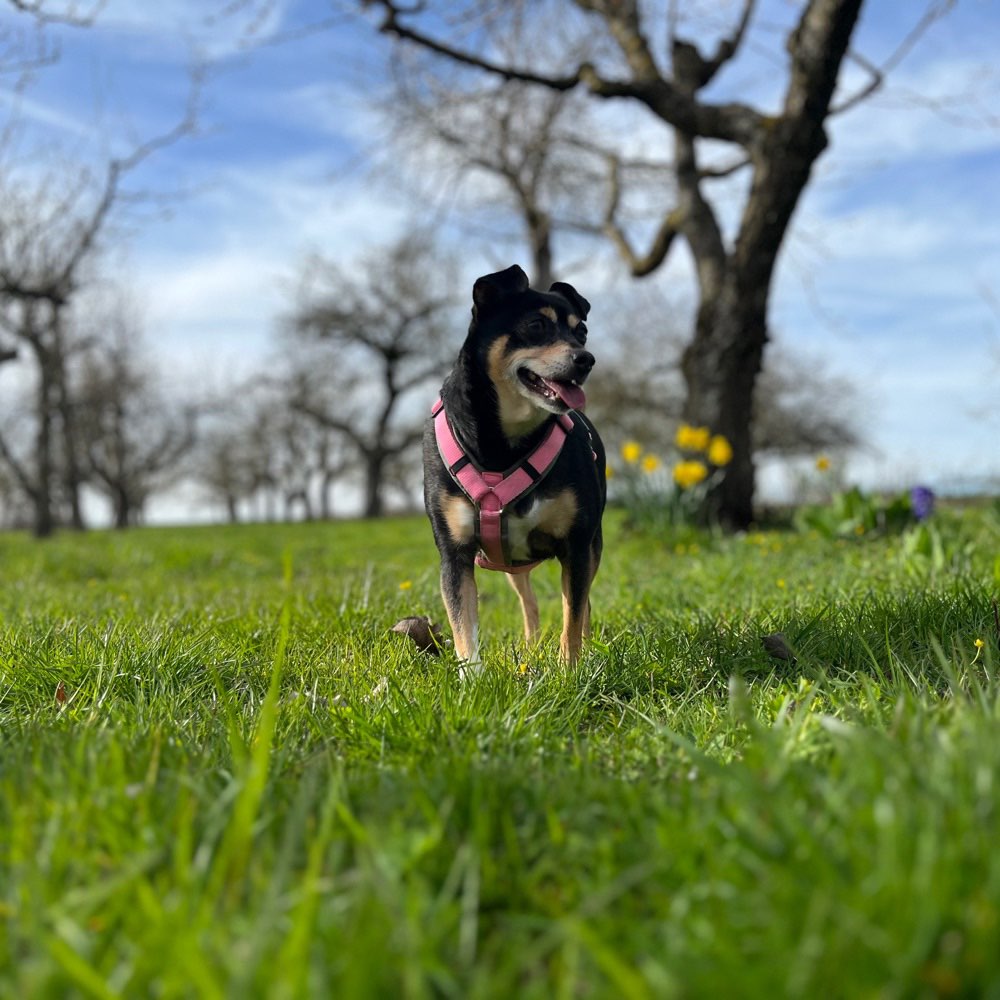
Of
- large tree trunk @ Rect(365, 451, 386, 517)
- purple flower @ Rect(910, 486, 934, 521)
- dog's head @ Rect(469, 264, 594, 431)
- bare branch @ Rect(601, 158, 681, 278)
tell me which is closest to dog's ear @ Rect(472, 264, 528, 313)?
dog's head @ Rect(469, 264, 594, 431)

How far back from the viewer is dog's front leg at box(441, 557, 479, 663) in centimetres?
315

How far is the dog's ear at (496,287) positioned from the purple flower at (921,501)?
505cm

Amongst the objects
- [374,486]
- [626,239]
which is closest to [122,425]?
[374,486]

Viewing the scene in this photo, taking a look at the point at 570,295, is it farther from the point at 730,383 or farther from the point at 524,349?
the point at 730,383

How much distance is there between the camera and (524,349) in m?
3.17

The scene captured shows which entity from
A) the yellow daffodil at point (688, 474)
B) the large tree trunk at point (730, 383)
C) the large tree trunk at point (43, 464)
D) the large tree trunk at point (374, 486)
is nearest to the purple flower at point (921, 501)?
the yellow daffodil at point (688, 474)

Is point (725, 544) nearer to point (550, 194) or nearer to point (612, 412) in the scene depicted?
point (550, 194)

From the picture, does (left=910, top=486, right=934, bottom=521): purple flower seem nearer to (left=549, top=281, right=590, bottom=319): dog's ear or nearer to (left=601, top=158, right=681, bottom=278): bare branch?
(left=549, top=281, right=590, bottom=319): dog's ear

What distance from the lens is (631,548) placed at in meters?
7.45

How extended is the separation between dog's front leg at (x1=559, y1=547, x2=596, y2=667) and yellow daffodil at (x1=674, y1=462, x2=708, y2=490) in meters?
5.14

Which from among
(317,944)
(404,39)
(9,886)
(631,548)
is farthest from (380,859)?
(404,39)

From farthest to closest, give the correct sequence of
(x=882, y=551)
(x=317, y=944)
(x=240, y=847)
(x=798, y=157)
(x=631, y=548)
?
(x=798, y=157)
(x=631, y=548)
(x=882, y=551)
(x=240, y=847)
(x=317, y=944)

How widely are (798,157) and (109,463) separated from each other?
4106 centimetres

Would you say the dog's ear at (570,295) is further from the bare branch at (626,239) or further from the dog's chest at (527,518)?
the bare branch at (626,239)
